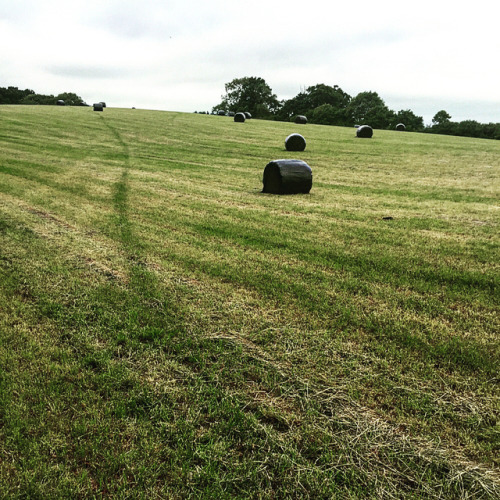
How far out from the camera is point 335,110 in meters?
73.2

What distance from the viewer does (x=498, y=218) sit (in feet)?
27.6

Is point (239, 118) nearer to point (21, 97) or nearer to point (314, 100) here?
point (314, 100)

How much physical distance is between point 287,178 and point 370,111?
2703 inches

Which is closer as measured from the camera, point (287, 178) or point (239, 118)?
point (287, 178)

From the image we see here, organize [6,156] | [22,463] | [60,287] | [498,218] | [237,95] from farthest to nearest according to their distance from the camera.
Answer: [237,95] → [6,156] → [498,218] → [60,287] → [22,463]

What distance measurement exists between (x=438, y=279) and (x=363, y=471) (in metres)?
3.53

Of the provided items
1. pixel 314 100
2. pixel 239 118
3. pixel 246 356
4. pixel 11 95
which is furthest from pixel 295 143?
pixel 11 95

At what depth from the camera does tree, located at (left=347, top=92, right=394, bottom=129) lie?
6269 centimetres

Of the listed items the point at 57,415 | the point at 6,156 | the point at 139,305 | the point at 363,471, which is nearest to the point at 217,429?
the point at 363,471

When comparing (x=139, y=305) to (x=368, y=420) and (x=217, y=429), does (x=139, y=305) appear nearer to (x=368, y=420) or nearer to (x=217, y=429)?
(x=217, y=429)

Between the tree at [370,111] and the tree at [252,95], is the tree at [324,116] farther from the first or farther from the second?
the tree at [252,95]

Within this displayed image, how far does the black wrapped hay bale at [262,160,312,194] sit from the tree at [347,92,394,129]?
185 feet

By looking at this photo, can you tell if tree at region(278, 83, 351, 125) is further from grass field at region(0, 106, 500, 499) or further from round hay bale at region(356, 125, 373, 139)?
grass field at region(0, 106, 500, 499)

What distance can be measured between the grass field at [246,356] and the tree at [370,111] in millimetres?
61423
